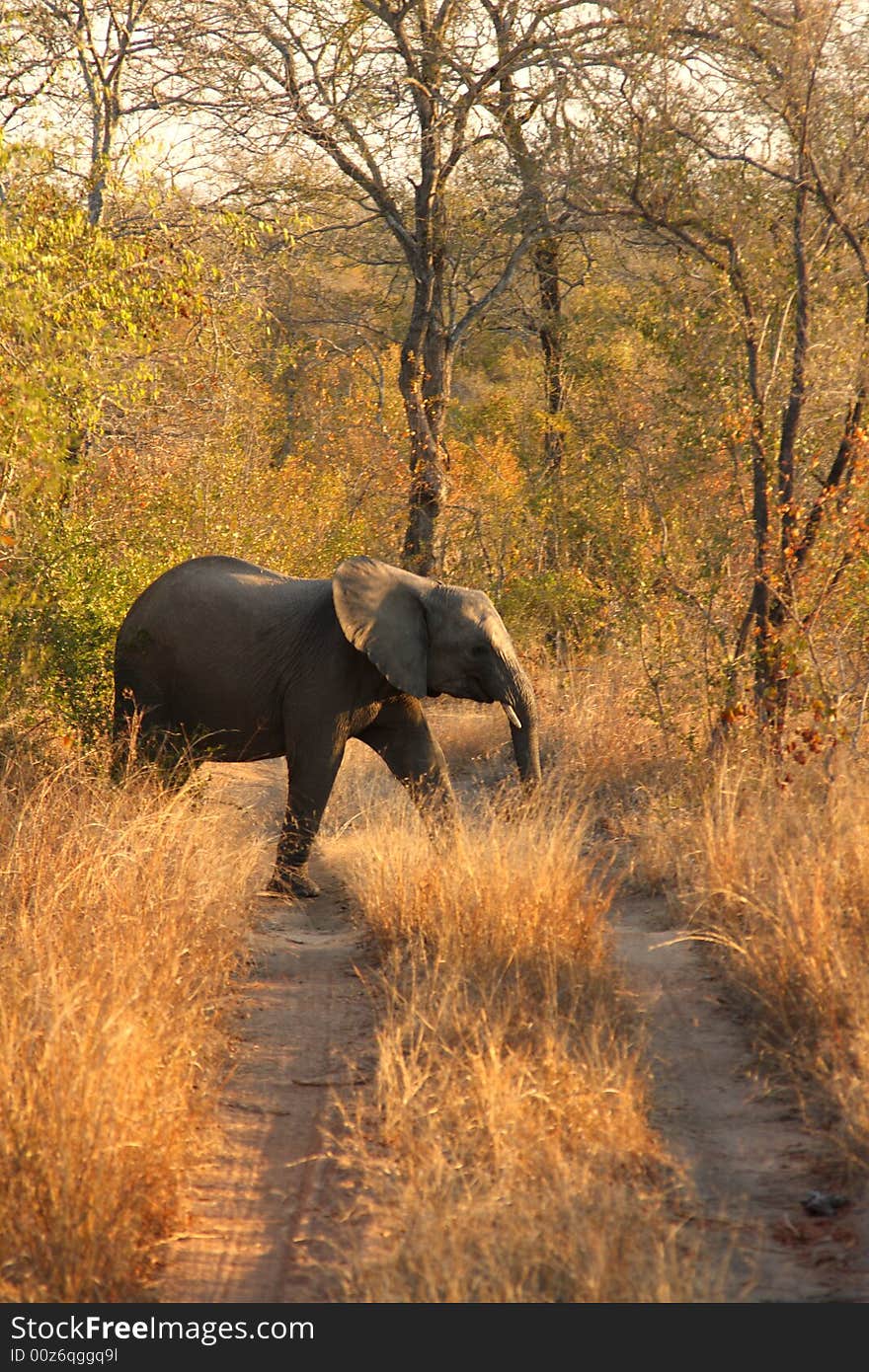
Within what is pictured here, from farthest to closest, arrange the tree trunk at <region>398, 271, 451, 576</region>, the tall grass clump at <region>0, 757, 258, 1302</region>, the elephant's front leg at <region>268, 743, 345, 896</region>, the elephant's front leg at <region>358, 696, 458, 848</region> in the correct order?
1. the tree trunk at <region>398, 271, 451, 576</region>
2. the elephant's front leg at <region>358, 696, 458, 848</region>
3. the elephant's front leg at <region>268, 743, 345, 896</region>
4. the tall grass clump at <region>0, 757, 258, 1302</region>

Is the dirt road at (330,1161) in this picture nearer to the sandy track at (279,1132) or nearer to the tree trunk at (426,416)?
the sandy track at (279,1132)

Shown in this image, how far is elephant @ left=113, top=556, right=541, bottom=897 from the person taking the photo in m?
8.63

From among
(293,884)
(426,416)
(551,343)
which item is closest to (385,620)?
(293,884)

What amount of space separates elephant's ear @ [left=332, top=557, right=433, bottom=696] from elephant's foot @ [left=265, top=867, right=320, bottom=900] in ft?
4.20

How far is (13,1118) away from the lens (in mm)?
4035

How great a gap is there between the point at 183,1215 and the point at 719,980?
292cm

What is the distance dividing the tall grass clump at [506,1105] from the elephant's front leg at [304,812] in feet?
5.12

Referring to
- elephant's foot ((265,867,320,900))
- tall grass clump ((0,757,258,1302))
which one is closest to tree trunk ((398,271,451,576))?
elephant's foot ((265,867,320,900))

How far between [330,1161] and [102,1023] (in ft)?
2.87

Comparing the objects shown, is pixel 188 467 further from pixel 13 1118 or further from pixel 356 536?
pixel 13 1118

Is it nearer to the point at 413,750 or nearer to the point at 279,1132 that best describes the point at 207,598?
the point at 413,750

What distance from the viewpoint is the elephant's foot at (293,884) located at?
8.53 meters

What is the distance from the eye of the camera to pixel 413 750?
9.11m

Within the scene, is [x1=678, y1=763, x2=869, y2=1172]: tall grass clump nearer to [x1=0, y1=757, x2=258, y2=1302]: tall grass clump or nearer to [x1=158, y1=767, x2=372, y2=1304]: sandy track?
[x1=158, y1=767, x2=372, y2=1304]: sandy track
